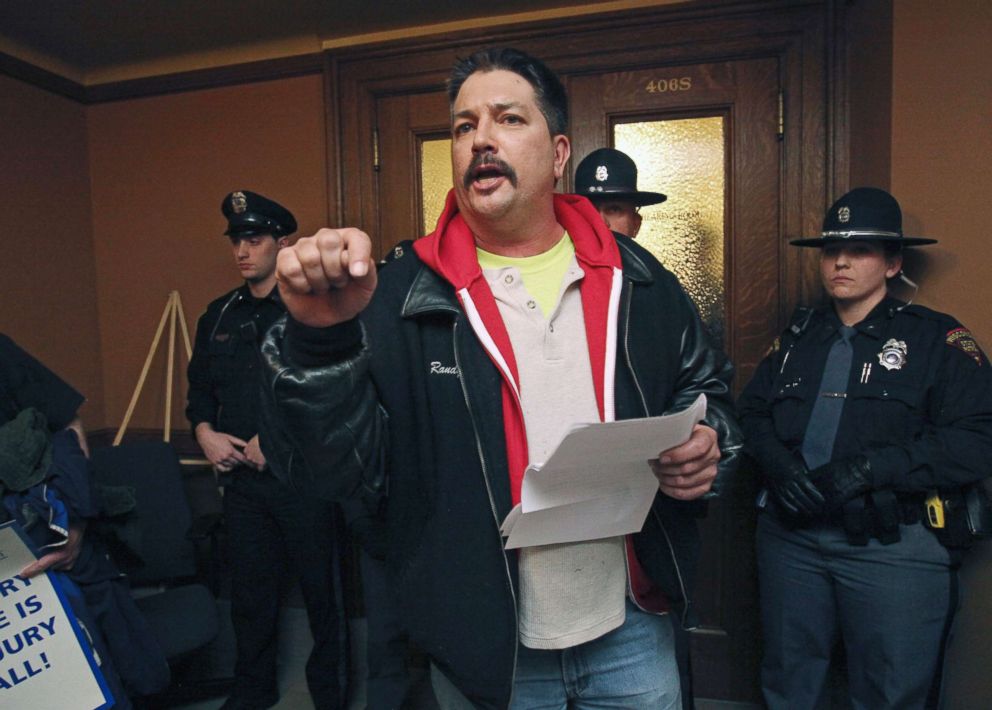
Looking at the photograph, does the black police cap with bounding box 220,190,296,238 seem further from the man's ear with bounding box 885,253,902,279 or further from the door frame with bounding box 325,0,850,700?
the man's ear with bounding box 885,253,902,279

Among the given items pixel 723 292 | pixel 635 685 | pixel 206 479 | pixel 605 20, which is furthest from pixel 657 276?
pixel 206 479

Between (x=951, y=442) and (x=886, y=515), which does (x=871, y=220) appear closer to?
(x=951, y=442)

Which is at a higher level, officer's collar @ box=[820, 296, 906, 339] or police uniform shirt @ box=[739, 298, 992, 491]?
officer's collar @ box=[820, 296, 906, 339]

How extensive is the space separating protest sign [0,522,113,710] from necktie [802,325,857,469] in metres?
2.03

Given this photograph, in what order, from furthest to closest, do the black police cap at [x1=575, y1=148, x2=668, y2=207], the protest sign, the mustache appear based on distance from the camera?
the black police cap at [x1=575, y1=148, x2=668, y2=207] → the protest sign → the mustache

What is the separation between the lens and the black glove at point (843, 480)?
1697 mm

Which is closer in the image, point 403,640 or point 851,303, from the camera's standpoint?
point 851,303

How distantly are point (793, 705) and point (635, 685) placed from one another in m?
1.20

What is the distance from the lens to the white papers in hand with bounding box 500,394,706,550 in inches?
31.3

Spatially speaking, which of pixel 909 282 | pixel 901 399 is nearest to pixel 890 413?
pixel 901 399

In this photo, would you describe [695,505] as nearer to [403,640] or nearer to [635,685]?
[635,685]

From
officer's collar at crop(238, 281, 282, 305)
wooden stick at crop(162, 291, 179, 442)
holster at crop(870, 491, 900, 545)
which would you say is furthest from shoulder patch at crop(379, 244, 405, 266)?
wooden stick at crop(162, 291, 179, 442)

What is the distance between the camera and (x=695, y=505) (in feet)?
3.55

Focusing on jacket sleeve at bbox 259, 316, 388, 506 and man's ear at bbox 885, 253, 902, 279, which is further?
man's ear at bbox 885, 253, 902, 279
